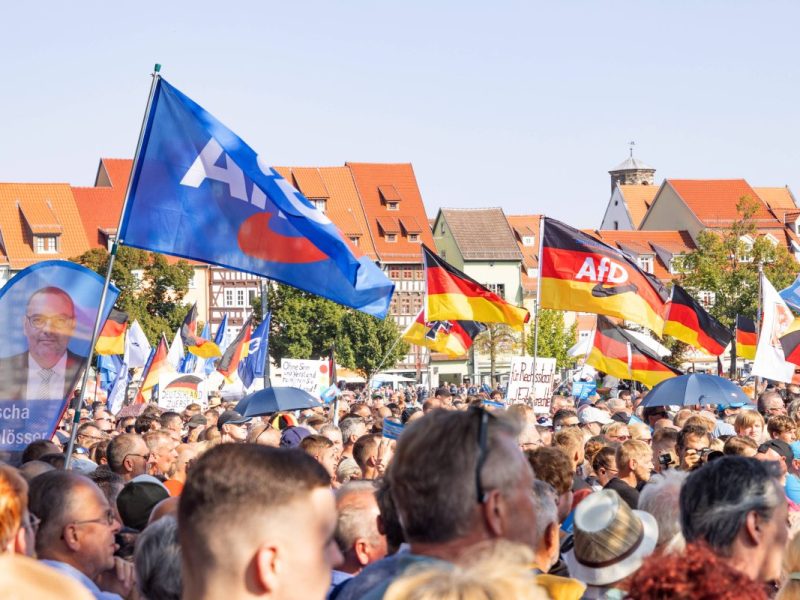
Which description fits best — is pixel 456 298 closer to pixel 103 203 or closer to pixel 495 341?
pixel 495 341

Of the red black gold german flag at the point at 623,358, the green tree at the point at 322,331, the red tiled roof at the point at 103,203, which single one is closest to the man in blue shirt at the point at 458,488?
the red black gold german flag at the point at 623,358

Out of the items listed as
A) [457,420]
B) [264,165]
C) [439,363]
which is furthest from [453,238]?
[457,420]

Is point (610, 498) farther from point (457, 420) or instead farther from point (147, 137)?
point (147, 137)

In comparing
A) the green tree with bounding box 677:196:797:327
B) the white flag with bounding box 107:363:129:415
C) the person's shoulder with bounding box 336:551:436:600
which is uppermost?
the green tree with bounding box 677:196:797:327

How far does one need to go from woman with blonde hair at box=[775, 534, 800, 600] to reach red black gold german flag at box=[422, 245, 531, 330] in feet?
45.1

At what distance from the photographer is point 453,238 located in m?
90.8

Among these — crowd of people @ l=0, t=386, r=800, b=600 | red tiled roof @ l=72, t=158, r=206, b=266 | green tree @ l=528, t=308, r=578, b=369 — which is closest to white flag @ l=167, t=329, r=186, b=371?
crowd of people @ l=0, t=386, r=800, b=600

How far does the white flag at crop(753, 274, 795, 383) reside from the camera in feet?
61.6

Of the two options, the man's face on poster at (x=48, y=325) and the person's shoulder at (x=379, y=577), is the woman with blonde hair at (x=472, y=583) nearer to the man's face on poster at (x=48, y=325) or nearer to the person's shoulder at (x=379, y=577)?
the person's shoulder at (x=379, y=577)

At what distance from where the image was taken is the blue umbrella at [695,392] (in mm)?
13844

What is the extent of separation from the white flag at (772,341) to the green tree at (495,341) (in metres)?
55.0

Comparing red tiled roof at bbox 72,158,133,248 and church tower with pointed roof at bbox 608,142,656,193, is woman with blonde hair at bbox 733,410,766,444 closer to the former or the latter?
red tiled roof at bbox 72,158,133,248

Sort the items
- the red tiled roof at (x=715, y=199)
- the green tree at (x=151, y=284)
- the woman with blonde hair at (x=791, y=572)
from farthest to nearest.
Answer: the red tiled roof at (x=715, y=199)
the green tree at (x=151, y=284)
the woman with blonde hair at (x=791, y=572)

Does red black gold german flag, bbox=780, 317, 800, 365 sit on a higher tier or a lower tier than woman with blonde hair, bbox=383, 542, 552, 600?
higher
